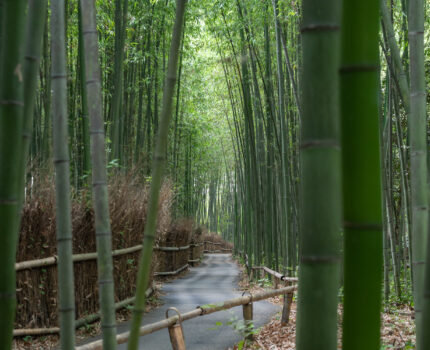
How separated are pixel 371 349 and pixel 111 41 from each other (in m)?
6.64

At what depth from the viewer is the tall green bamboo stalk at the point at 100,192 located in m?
1.02

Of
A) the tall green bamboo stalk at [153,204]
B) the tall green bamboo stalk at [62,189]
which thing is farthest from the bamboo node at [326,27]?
the tall green bamboo stalk at [62,189]

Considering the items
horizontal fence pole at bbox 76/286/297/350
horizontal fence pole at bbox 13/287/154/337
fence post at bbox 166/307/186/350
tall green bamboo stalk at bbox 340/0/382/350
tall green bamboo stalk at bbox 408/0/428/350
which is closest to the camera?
tall green bamboo stalk at bbox 340/0/382/350

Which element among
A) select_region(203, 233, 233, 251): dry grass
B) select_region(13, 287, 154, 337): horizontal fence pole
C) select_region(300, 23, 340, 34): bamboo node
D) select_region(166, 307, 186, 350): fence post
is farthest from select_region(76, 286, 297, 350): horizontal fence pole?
select_region(203, 233, 233, 251): dry grass

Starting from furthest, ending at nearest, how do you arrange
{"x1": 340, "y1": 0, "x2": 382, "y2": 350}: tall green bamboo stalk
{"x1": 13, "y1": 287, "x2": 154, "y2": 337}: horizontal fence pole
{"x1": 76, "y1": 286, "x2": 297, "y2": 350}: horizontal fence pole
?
{"x1": 13, "y1": 287, "x2": 154, "y2": 337}: horizontal fence pole, {"x1": 76, "y1": 286, "x2": 297, "y2": 350}: horizontal fence pole, {"x1": 340, "y1": 0, "x2": 382, "y2": 350}: tall green bamboo stalk

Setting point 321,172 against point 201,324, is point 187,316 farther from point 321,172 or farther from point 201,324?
point 321,172

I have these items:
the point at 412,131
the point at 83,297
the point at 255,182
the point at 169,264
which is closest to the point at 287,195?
the point at 255,182

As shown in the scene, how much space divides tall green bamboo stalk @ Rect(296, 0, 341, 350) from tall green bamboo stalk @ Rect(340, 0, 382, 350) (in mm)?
36

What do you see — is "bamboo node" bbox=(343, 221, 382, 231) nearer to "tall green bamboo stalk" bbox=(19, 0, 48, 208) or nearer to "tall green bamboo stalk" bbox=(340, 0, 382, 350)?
"tall green bamboo stalk" bbox=(340, 0, 382, 350)

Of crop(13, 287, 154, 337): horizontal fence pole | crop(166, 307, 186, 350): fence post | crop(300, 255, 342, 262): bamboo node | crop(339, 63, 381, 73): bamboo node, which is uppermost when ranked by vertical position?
crop(339, 63, 381, 73): bamboo node

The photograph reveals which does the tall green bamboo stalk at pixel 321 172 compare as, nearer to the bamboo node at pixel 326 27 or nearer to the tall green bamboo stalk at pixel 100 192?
the bamboo node at pixel 326 27

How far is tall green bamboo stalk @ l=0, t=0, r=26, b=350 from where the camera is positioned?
701 mm

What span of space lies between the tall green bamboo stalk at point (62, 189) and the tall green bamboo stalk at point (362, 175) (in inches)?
25.8

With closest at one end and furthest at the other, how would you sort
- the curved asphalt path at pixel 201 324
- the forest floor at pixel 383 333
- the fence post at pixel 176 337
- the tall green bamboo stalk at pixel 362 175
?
1. the tall green bamboo stalk at pixel 362 175
2. the fence post at pixel 176 337
3. the forest floor at pixel 383 333
4. the curved asphalt path at pixel 201 324
